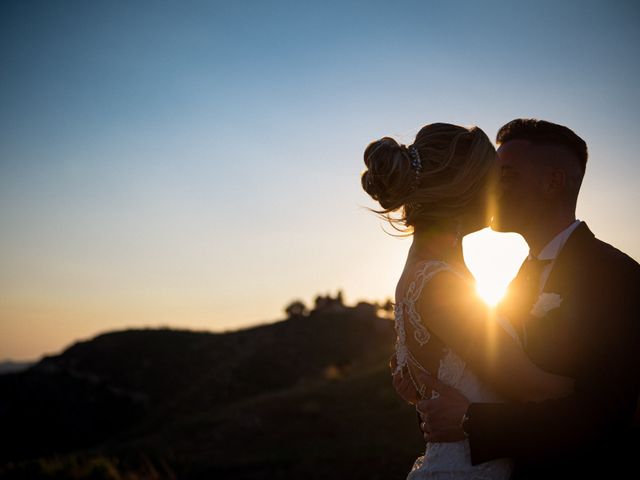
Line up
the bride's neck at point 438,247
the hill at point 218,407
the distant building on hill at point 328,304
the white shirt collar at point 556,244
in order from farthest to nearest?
1. the distant building on hill at point 328,304
2. the hill at point 218,407
3. the white shirt collar at point 556,244
4. the bride's neck at point 438,247

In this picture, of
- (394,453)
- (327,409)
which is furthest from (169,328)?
(394,453)

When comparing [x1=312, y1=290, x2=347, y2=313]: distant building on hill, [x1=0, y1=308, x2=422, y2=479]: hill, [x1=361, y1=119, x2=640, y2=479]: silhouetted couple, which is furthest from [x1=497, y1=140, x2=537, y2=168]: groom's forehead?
[x1=312, y1=290, x2=347, y2=313]: distant building on hill

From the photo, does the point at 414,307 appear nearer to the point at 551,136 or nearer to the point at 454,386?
the point at 454,386

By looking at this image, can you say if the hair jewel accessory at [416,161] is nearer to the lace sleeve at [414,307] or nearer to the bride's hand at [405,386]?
the lace sleeve at [414,307]

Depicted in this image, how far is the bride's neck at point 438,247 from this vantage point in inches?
111

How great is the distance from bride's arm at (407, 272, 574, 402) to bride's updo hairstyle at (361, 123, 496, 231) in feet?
1.15

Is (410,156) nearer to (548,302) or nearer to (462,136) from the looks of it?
(462,136)

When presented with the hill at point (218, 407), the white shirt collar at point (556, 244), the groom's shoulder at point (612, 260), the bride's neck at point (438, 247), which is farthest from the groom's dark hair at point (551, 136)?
the hill at point (218, 407)

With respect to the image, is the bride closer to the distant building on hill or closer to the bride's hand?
the bride's hand

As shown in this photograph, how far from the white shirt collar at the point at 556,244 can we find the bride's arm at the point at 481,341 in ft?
4.07

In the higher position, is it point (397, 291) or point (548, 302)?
point (397, 291)

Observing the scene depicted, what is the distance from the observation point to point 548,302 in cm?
322

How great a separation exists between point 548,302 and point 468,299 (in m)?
0.86

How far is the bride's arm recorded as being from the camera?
2.55 metres
